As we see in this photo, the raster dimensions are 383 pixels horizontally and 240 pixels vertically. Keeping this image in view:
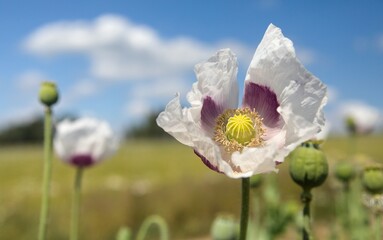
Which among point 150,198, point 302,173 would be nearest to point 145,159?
point 150,198

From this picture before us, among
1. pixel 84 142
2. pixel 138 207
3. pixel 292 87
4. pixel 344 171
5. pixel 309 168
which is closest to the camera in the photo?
pixel 292 87

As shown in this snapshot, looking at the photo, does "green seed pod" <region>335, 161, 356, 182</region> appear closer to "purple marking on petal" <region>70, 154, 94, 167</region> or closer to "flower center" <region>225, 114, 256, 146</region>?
"purple marking on petal" <region>70, 154, 94, 167</region>

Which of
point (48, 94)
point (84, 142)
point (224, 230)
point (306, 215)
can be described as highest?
point (48, 94)

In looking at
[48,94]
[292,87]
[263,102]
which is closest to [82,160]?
[48,94]

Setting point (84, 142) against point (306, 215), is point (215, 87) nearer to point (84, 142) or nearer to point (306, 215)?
point (306, 215)

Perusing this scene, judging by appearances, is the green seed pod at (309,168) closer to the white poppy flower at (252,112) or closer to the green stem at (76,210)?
the white poppy flower at (252,112)

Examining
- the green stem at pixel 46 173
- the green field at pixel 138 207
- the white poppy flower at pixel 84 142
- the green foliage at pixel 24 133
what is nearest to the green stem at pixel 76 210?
the green stem at pixel 46 173

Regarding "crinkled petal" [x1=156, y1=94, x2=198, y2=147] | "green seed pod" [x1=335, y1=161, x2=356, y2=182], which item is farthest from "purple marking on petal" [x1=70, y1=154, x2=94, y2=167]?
"crinkled petal" [x1=156, y1=94, x2=198, y2=147]
